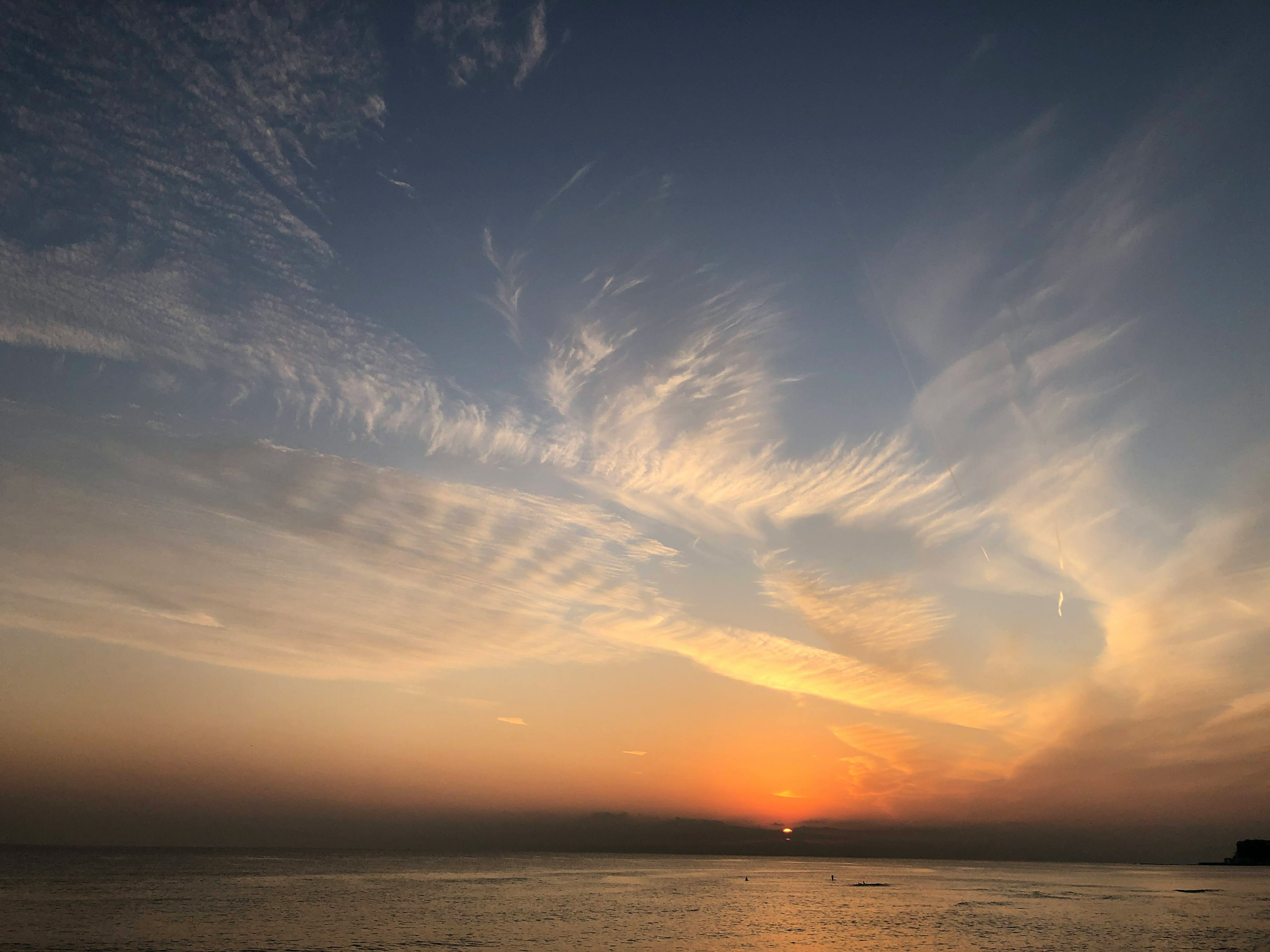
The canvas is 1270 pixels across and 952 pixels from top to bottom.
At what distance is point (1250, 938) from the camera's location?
79.7 meters

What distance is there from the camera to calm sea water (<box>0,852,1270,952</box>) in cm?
6981

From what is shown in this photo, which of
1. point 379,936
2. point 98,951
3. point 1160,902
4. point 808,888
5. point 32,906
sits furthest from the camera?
point 808,888

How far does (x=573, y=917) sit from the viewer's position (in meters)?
93.0

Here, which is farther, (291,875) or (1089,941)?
(291,875)

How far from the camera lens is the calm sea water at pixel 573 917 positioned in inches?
2749

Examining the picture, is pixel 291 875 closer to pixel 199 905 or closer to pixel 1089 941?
pixel 199 905

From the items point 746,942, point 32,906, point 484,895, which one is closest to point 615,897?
point 484,895

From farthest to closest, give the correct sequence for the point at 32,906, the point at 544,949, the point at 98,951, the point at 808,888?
1. the point at 808,888
2. the point at 32,906
3. the point at 544,949
4. the point at 98,951

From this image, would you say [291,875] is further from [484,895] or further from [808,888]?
[808,888]

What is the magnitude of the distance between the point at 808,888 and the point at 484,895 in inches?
3636

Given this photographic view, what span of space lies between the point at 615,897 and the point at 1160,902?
103583mm

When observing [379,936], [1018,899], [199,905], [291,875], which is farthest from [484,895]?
[1018,899]

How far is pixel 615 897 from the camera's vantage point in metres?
130

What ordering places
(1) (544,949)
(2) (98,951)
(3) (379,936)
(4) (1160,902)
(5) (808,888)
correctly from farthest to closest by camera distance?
1. (5) (808,888)
2. (4) (1160,902)
3. (3) (379,936)
4. (1) (544,949)
5. (2) (98,951)
